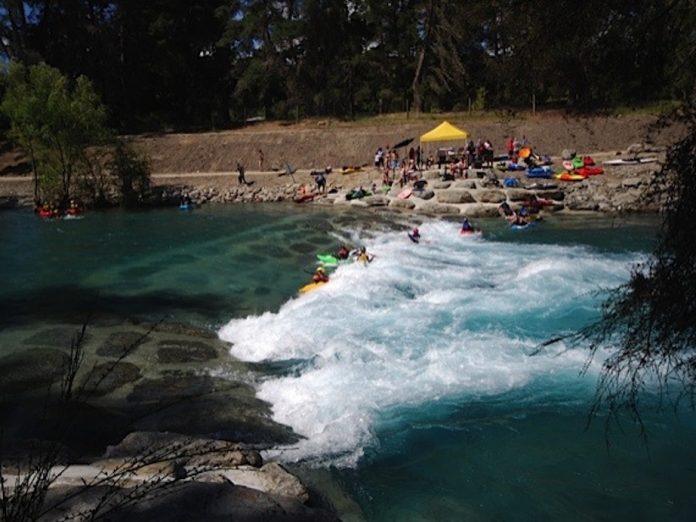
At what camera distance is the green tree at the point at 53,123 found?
28.6 m

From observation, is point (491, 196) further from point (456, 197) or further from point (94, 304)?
point (94, 304)

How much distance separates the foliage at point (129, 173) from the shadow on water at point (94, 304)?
1634 centimetres

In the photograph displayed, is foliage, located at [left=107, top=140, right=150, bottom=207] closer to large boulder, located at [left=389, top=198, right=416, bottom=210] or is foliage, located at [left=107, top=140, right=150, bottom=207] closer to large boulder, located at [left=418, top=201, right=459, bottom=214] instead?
large boulder, located at [left=389, top=198, right=416, bottom=210]

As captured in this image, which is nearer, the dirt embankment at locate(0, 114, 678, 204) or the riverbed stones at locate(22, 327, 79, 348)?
the riverbed stones at locate(22, 327, 79, 348)

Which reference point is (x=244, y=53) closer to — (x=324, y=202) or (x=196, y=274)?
(x=324, y=202)

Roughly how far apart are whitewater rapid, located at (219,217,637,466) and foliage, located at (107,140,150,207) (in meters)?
18.7

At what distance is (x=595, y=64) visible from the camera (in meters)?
5.59

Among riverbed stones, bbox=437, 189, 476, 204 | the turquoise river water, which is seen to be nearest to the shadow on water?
the turquoise river water

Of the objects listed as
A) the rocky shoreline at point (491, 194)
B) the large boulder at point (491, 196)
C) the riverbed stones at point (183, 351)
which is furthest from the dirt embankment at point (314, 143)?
the riverbed stones at point (183, 351)

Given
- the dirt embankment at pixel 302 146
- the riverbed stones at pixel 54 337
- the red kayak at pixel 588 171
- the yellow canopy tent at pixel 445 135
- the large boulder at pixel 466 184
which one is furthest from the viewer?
the dirt embankment at pixel 302 146

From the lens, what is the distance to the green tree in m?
28.6

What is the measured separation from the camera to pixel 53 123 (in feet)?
94.4

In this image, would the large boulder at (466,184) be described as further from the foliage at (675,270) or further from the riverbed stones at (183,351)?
the foliage at (675,270)

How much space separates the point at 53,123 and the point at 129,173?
4540 millimetres
